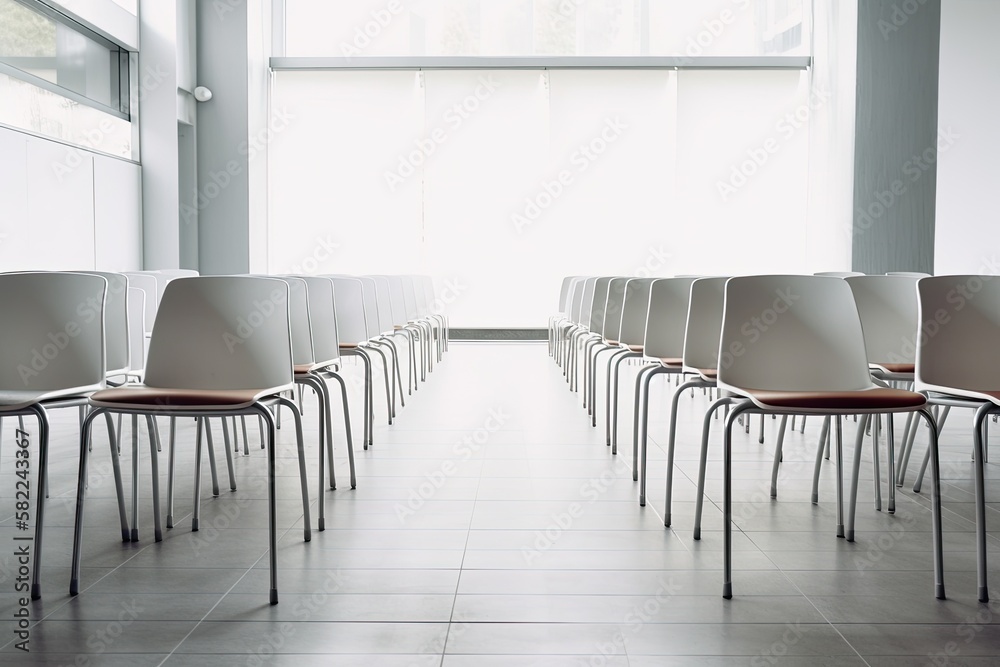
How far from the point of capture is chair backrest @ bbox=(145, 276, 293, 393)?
8.16 feet

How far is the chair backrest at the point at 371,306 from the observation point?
4.77m

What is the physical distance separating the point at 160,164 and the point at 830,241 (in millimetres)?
6839

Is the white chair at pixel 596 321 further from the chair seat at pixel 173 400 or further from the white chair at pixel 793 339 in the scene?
the chair seat at pixel 173 400

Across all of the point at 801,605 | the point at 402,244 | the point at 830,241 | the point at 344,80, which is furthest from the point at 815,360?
the point at 344,80

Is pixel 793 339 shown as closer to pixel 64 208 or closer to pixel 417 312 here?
pixel 417 312

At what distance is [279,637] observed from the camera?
6.08 ft

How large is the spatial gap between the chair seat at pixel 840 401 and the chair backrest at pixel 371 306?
2892 millimetres

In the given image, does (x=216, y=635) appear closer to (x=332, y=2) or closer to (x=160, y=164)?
(x=160, y=164)

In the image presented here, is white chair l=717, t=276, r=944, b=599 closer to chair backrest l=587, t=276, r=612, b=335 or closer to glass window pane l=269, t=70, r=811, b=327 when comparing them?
chair backrest l=587, t=276, r=612, b=335

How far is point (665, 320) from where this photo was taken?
141 inches

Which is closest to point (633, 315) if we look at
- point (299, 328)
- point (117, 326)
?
point (299, 328)

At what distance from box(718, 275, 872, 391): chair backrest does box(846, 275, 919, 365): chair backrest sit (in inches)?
32.9

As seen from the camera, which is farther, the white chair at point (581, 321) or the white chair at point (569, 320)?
the white chair at point (569, 320)

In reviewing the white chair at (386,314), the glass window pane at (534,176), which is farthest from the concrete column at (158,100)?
the white chair at (386,314)
